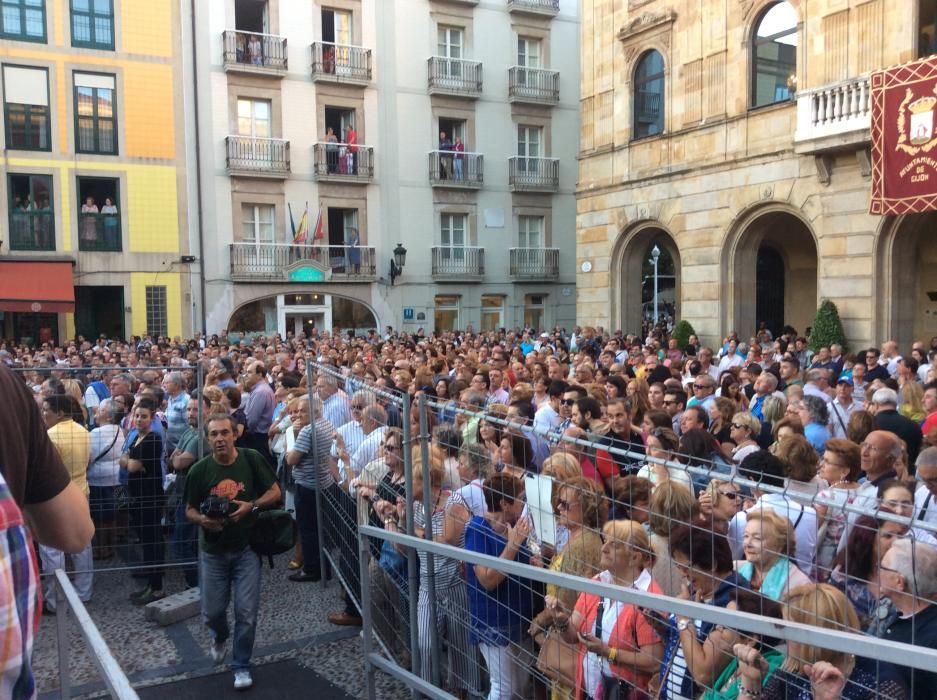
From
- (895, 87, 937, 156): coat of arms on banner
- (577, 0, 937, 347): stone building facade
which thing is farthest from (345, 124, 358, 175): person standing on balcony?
(895, 87, 937, 156): coat of arms on banner

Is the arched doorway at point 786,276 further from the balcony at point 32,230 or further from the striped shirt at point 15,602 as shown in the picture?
the balcony at point 32,230

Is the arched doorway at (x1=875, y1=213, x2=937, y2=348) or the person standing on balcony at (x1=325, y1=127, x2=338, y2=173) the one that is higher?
the person standing on balcony at (x1=325, y1=127, x2=338, y2=173)

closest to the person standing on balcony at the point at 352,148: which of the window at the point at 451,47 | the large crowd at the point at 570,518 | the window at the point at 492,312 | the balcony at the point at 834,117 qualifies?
the window at the point at 451,47

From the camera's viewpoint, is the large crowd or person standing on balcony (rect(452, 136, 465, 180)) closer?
the large crowd

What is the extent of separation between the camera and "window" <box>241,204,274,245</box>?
1061 inches

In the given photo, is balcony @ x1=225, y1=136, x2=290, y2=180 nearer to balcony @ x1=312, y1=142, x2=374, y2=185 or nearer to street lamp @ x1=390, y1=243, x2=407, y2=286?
balcony @ x1=312, y1=142, x2=374, y2=185

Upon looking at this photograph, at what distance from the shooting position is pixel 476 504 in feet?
13.2

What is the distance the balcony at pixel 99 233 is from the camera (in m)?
25.3

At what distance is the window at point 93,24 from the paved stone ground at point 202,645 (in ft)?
75.5

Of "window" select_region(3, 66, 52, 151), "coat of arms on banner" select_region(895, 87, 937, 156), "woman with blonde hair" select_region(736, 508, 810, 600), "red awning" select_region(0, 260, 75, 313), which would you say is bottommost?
"woman with blonde hair" select_region(736, 508, 810, 600)

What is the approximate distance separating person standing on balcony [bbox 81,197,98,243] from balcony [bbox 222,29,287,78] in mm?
6180

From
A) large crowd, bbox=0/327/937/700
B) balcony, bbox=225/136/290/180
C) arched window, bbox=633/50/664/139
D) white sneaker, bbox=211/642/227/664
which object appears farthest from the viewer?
balcony, bbox=225/136/290/180

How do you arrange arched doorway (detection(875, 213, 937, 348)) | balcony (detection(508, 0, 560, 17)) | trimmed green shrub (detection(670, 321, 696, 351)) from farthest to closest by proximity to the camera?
balcony (detection(508, 0, 560, 17)) < trimmed green shrub (detection(670, 321, 696, 351)) < arched doorway (detection(875, 213, 937, 348))

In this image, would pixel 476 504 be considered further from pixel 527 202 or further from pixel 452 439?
pixel 527 202
